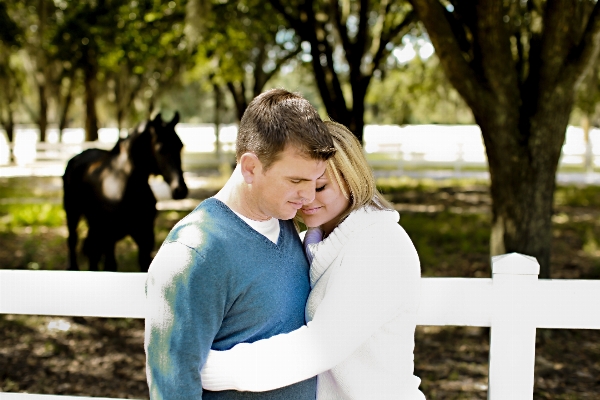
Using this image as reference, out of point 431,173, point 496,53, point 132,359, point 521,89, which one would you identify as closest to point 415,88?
point 431,173

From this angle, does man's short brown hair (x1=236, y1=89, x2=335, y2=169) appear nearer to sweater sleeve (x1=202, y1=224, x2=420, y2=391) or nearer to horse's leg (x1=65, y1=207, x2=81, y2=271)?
sweater sleeve (x1=202, y1=224, x2=420, y2=391)

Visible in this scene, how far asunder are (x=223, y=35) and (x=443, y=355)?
865 centimetres

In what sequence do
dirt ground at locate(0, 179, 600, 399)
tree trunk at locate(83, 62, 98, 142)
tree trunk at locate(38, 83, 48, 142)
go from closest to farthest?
1. dirt ground at locate(0, 179, 600, 399)
2. tree trunk at locate(83, 62, 98, 142)
3. tree trunk at locate(38, 83, 48, 142)

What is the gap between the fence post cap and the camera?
1.98 metres

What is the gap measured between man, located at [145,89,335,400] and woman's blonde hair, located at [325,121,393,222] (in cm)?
18

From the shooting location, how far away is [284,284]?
1573 millimetres

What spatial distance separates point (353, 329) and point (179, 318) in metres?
0.45

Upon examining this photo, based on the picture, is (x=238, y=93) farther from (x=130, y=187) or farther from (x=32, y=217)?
(x=130, y=187)

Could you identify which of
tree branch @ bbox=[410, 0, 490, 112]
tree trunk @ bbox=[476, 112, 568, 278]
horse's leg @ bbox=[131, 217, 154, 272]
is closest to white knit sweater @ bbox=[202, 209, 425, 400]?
tree branch @ bbox=[410, 0, 490, 112]

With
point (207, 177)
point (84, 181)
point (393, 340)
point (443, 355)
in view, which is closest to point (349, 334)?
point (393, 340)

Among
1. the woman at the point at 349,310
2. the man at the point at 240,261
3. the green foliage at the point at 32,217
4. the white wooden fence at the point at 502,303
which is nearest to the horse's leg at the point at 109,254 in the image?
the white wooden fence at the point at 502,303

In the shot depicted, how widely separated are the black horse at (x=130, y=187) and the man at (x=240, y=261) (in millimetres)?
3505

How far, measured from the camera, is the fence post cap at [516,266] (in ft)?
6.51

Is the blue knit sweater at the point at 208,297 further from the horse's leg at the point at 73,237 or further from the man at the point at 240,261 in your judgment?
the horse's leg at the point at 73,237
